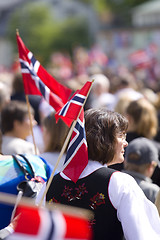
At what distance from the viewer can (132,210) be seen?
2416 millimetres

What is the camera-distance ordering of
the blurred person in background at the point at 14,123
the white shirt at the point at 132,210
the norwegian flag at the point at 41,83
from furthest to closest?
the blurred person in background at the point at 14,123
the norwegian flag at the point at 41,83
the white shirt at the point at 132,210

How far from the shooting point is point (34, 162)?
119 inches

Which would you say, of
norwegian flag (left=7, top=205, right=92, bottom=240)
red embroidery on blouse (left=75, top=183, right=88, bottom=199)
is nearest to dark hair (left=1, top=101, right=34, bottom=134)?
red embroidery on blouse (left=75, top=183, right=88, bottom=199)

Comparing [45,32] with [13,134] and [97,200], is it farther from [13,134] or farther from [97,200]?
[97,200]

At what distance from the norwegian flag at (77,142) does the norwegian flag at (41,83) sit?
1.33m

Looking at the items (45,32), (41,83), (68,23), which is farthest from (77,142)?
(68,23)

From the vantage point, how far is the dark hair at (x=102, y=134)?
2.67 m

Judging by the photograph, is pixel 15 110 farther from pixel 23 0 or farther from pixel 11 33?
pixel 23 0

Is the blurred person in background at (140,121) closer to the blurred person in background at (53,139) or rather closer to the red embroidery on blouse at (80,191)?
the blurred person in background at (53,139)

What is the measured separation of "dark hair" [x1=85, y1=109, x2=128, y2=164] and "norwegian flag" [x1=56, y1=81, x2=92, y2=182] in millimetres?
58

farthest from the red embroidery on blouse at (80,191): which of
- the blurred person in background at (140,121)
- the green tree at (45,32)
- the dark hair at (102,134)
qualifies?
A: the green tree at (45,32)

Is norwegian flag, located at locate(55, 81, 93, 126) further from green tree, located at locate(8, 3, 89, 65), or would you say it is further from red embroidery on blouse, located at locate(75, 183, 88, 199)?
green tree, located at locate(8, 3, 89, 65)

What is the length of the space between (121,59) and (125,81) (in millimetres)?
24262

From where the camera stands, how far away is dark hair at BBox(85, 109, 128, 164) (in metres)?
2.67
